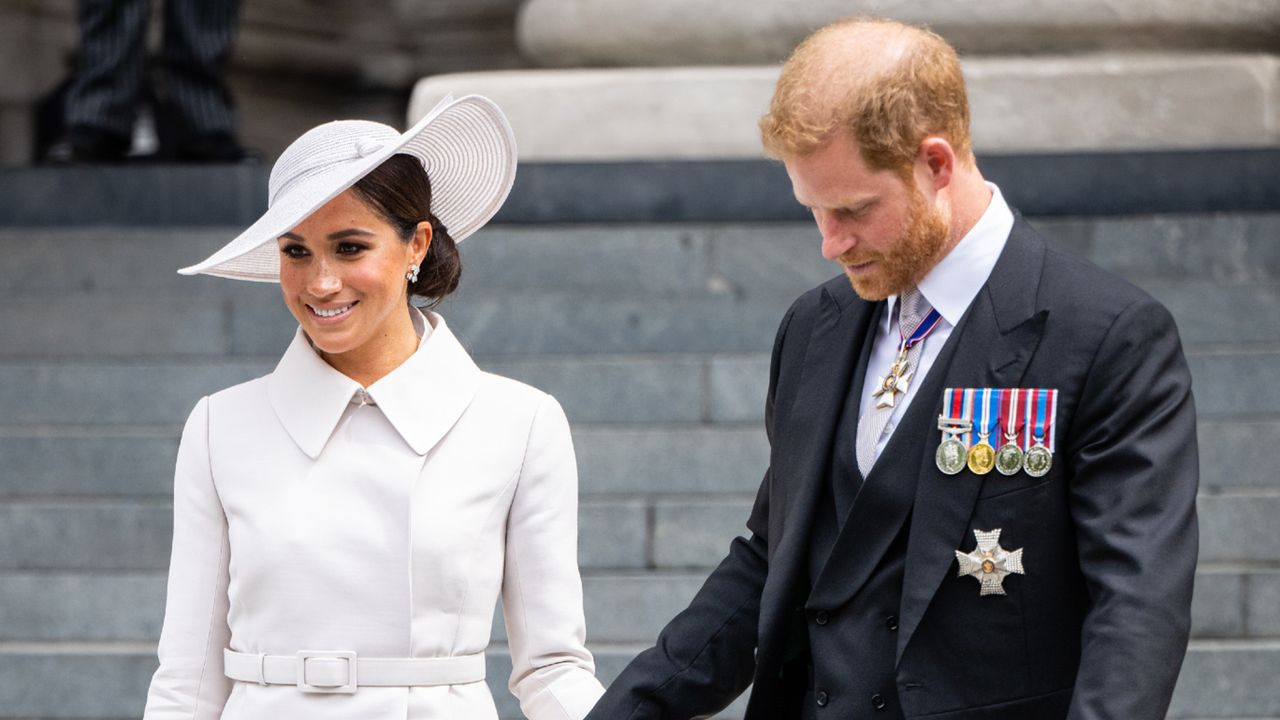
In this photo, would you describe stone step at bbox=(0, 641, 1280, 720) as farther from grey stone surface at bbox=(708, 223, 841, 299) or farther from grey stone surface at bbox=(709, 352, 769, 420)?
grey stone surface at bbox=(708, 223, 841, 299)

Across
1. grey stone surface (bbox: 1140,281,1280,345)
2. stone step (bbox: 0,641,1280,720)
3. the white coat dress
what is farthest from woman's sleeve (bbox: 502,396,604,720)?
grey stone surface (bbox: 1140,281,1280,345)

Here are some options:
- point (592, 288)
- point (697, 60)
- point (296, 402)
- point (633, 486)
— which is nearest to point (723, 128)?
point (697, 60)

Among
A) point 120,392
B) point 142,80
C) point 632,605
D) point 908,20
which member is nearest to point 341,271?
point 632,605

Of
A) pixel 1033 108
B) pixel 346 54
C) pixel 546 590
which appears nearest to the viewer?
pixel 546 590

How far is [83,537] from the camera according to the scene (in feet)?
19.4

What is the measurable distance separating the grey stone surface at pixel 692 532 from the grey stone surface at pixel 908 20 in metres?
2.57

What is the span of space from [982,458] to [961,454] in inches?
1.3

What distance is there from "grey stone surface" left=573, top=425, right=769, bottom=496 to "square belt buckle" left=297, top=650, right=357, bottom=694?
2.93 meters

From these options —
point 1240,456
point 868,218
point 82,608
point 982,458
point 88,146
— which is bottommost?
point 82,608

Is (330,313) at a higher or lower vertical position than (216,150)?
lower

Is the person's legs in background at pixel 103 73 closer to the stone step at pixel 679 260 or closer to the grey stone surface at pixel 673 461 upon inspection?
the stone step at pixel 679 260

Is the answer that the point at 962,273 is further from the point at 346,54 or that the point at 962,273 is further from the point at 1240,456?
the point at 346,54

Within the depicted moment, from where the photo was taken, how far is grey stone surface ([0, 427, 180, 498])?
6148mm

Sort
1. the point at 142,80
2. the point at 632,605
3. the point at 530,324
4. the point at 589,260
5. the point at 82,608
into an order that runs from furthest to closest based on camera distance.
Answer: the point at 142,80 → the point at 589,260 → the point at 530,324 → the point at 82,608 → the point at 632,605
